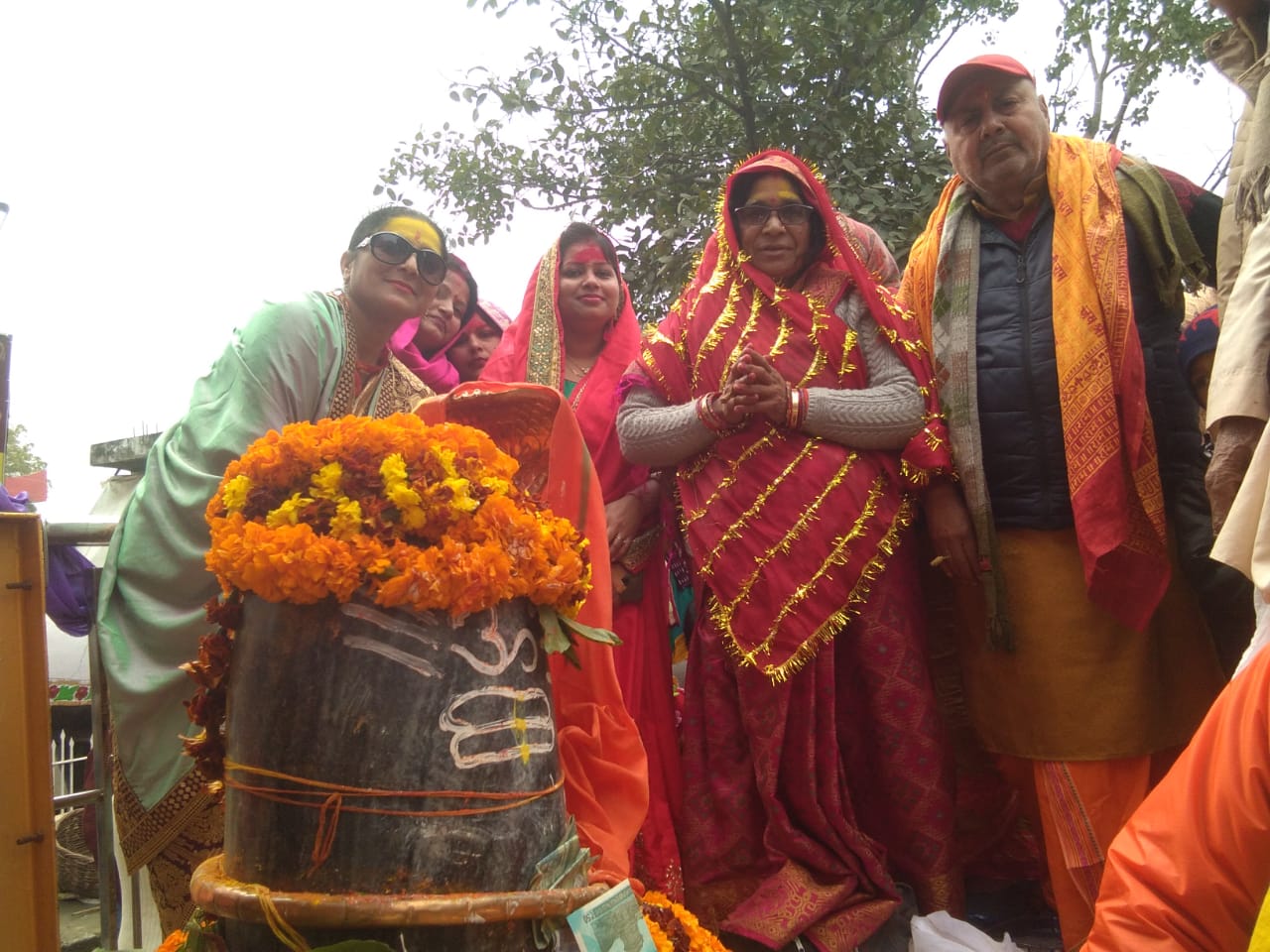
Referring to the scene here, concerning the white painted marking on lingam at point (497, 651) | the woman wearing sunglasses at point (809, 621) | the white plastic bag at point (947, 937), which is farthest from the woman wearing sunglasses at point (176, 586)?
the white plastic bag at point (947, 937)

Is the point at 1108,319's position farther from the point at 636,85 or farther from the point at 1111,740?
the point at 636,85

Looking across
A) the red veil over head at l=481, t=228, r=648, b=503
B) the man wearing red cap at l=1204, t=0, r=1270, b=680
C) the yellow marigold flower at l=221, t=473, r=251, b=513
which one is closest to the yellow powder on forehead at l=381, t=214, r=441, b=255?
the red veil over head at l=481, t=228, r=648, b=503

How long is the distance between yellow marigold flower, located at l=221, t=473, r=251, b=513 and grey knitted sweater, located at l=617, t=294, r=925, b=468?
1.38 m

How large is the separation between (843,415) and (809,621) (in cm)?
58

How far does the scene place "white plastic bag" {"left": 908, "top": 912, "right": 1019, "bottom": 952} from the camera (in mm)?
2477

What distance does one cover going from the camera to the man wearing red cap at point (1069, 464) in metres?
2.72

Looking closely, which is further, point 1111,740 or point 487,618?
point 1111,740

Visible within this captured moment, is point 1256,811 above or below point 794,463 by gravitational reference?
below

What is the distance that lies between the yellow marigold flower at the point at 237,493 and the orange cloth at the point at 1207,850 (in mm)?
1531

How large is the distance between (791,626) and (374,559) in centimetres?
141

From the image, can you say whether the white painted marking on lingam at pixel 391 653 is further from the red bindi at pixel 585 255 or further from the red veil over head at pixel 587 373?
the red bindi at pixel 585 255

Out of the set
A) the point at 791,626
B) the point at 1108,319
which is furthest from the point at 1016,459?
the point at 791,626

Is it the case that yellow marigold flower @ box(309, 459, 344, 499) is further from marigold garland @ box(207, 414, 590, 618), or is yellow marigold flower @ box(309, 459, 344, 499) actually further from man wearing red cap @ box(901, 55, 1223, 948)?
man wearing red cap @ box(901, 55, 1223, 948)

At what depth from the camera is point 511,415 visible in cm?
247
